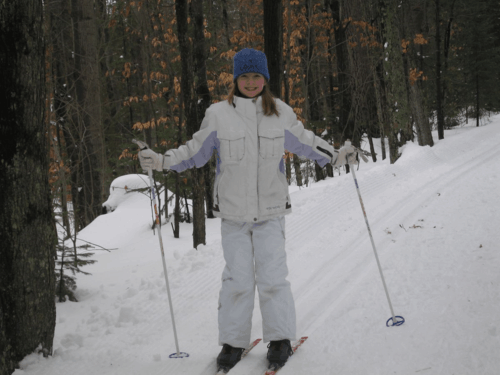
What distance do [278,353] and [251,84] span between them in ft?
6.81

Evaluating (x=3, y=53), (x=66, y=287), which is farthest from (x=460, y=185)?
(x=3, y=53)

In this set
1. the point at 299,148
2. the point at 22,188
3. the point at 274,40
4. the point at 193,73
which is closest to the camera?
the point at 22,188

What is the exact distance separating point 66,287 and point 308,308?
283 centimetres

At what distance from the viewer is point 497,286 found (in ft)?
13.2

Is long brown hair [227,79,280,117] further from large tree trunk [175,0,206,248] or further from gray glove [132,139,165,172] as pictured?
large tree trunk [175,0,206,248]

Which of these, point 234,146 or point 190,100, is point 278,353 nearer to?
point 234,146

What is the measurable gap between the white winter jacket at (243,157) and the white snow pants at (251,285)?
0.15 meters

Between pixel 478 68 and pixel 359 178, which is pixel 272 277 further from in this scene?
pixel 478 68

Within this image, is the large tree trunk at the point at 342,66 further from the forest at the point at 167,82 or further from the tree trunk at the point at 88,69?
the tree trunk at the point at 88,69

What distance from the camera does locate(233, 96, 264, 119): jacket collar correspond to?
3.44 m

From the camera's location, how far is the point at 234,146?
3387 mm

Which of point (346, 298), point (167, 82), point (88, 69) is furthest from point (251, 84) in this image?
point (88, 69)

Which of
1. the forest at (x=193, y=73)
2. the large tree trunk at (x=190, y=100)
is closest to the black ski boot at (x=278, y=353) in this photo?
the forest at (x=193, y=73)

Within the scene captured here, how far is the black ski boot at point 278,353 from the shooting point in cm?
321
